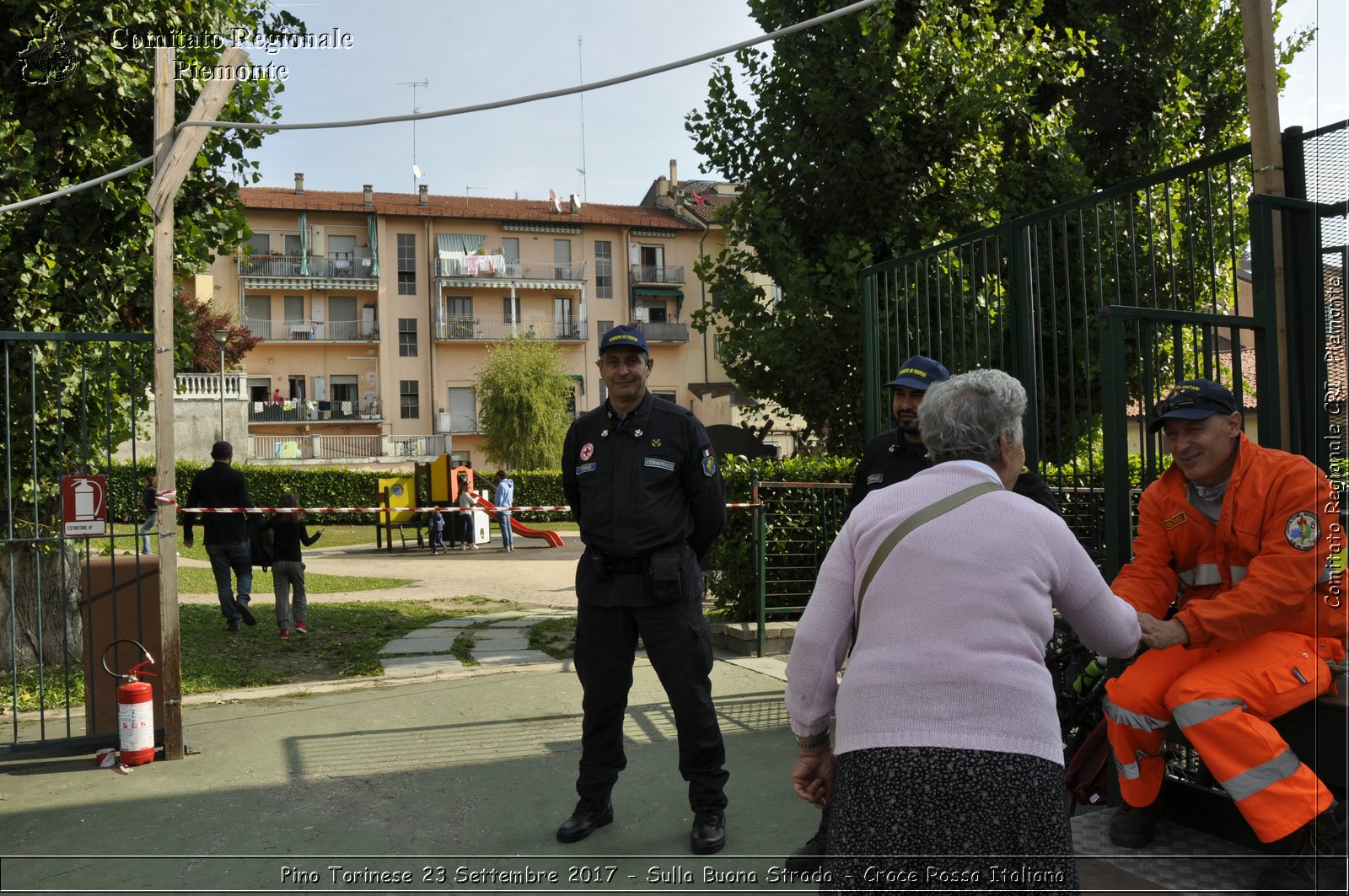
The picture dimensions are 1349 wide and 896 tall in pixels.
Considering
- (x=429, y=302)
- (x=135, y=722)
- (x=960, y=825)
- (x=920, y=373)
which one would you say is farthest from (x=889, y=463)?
(x=429, y=302)

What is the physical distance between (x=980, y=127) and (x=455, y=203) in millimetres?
47334

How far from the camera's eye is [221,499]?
10516mm

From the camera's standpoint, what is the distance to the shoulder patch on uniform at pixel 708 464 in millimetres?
4785

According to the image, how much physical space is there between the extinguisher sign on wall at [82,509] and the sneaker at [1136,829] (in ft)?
17.2

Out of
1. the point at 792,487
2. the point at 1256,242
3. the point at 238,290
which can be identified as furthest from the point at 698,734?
the point at 238,290

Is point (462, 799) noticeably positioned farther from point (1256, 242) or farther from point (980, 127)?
point (980, 127)

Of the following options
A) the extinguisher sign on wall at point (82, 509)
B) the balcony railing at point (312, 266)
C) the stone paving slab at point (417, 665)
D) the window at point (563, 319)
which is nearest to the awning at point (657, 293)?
the window at point (563, 319)

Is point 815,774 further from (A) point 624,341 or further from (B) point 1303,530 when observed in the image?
(A) point 624,341

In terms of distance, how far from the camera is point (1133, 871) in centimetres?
389

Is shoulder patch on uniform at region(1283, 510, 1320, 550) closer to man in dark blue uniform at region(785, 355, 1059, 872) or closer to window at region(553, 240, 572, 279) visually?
man in dark blue uniform at region(785, 355, 1059, 872)

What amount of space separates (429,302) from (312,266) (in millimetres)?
5711

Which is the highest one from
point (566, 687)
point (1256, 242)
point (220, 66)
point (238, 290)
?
point (238, 290)

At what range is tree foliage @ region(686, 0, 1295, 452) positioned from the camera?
34.7 feet

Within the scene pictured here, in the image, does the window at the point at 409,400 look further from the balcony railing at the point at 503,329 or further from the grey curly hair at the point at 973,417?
the grey curly hair at the point at 973,417
